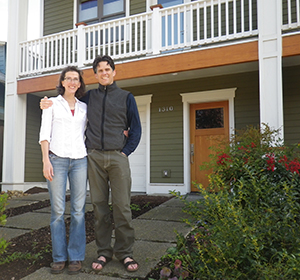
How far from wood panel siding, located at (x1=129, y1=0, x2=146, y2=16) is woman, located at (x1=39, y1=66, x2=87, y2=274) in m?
5.96

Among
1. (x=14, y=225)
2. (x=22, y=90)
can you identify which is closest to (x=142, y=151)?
(x=22, y=90)

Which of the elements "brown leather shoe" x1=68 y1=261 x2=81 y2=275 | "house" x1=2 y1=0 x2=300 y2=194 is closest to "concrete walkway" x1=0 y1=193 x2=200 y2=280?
"brown leather shoe" x1=68 y1=261 x2=81 y2=275

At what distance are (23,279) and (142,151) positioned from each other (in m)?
Result: 5.32

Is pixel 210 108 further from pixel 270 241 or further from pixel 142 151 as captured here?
pixel 270 241

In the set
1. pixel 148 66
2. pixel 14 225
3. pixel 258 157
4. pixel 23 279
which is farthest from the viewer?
pixel 148 66

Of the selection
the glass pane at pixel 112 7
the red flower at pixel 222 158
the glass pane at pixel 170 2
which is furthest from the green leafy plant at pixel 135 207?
the glass pane at pixel 112 7

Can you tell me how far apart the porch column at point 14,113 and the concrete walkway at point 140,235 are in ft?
8.70

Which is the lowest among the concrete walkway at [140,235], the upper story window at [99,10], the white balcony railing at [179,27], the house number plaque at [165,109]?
the concrete walkway at [140,235]

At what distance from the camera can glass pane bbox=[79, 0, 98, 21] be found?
8680 mm

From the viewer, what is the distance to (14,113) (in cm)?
766

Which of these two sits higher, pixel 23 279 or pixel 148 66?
pixel 148 66

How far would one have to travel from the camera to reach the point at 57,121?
2.64m

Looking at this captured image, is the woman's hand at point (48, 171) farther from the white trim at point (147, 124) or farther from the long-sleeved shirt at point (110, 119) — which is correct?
the white trim at point (147, 124)

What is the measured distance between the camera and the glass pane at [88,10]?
8680 mm
